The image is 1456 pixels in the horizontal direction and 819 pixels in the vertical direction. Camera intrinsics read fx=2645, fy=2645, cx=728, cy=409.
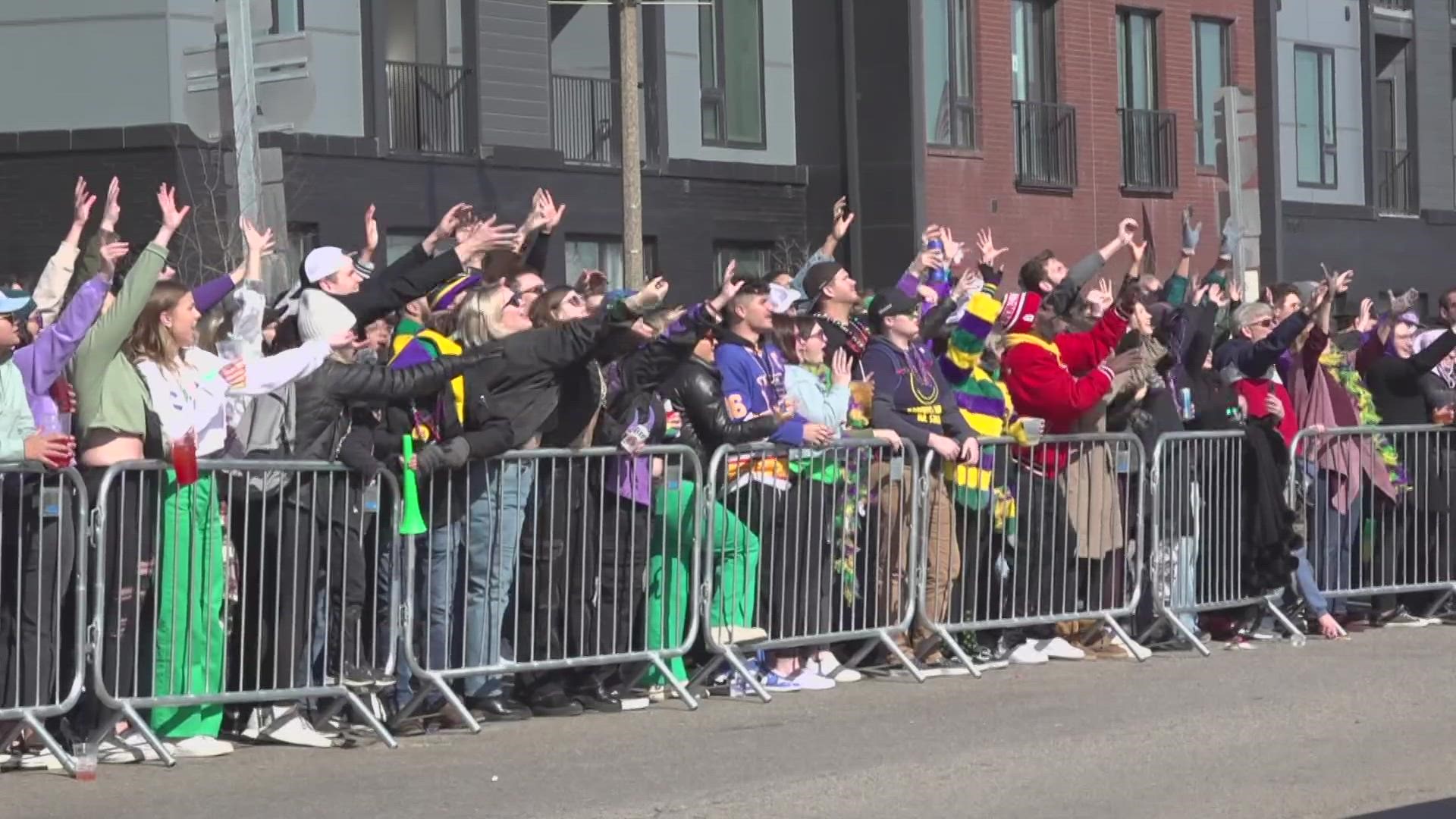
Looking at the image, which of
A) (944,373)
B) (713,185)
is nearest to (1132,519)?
(944,373)

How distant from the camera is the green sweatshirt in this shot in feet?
32.8

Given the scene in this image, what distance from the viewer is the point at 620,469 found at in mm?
12078

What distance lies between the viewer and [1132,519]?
14.4m

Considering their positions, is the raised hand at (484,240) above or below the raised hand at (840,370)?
above

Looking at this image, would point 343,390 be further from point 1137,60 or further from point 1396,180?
point 1396,180

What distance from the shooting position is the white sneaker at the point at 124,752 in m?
10.5

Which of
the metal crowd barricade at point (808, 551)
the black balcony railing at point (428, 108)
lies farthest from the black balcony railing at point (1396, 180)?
the metal crowd barricade at point (808, 551)

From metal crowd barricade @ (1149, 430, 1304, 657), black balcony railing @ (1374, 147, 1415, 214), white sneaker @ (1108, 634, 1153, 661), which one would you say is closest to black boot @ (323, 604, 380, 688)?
white sneaker @ (1108, 634, 1153, 661)

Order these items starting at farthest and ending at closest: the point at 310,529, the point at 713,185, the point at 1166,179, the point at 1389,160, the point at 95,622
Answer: the point at 1389,160
the point at 1166,179
the point at 713,185
the point at 310,529
the point at 95,622

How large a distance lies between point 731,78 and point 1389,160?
16.0 metres

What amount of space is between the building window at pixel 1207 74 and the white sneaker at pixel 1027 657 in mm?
24954

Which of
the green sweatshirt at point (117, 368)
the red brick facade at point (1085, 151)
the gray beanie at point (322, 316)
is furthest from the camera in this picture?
the red brick facade at point (1085, 151)

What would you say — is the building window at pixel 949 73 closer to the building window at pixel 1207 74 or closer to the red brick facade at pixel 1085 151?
the red brick facade at pixel 1085 151

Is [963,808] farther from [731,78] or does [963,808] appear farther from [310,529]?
[731,78]
